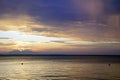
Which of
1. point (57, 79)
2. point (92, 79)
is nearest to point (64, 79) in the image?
point (57, 79)

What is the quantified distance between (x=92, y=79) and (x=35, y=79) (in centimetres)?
1568

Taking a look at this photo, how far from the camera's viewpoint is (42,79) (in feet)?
241

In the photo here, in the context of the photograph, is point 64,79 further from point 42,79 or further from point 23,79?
point 23,79

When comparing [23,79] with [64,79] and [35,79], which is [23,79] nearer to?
[35,79]

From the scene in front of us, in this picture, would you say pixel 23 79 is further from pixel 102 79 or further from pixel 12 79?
pixel 102 79

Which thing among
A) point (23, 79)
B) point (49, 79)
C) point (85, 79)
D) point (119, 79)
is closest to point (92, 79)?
point (85, 79)

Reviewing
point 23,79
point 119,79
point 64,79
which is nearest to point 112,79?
point 119,79

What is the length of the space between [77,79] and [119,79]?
1115 cm

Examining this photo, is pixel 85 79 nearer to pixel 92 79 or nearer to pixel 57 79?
pixel 92 79

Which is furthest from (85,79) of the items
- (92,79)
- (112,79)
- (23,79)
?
(23,79)

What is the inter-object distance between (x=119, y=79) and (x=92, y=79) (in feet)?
23.4

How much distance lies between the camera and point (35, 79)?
7412 centimetres

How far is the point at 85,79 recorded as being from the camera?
7281cm

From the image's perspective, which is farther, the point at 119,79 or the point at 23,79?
the point at 23,79
